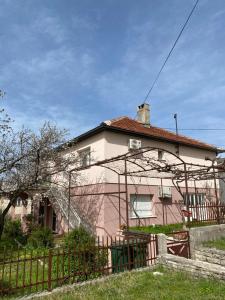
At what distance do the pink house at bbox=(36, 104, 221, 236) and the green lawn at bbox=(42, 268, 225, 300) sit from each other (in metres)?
5.29

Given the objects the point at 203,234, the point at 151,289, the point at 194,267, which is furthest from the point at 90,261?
the point at 203,234

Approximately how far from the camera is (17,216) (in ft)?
73.7

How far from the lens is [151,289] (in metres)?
6.28

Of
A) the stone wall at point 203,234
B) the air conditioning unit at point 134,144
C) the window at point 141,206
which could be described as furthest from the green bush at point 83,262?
the air conditioning unit at point 134,144

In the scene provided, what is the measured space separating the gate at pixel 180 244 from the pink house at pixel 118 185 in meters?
2.90

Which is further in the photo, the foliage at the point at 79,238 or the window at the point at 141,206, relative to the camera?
the window at the point at 141,206

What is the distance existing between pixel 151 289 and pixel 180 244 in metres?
3.97

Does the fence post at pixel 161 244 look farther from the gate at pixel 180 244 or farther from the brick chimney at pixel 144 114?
the brick chimney at pixel 144 114

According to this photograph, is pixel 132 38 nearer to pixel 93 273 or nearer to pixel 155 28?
pixel 155 28

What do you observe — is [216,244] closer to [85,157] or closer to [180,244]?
[180,244]

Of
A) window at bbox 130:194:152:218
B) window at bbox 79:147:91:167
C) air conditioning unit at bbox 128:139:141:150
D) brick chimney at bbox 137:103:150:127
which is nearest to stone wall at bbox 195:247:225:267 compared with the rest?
window at bbox 130:194:152:218

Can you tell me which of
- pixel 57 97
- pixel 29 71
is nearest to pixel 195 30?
pixel 29 71

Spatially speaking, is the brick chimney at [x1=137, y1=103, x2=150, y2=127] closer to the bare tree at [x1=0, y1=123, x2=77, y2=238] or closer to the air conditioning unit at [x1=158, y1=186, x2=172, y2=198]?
the air conditioning unit at [x1=158, y1=186, x2=172, y2=198]

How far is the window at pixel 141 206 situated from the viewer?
1407 centimetres
